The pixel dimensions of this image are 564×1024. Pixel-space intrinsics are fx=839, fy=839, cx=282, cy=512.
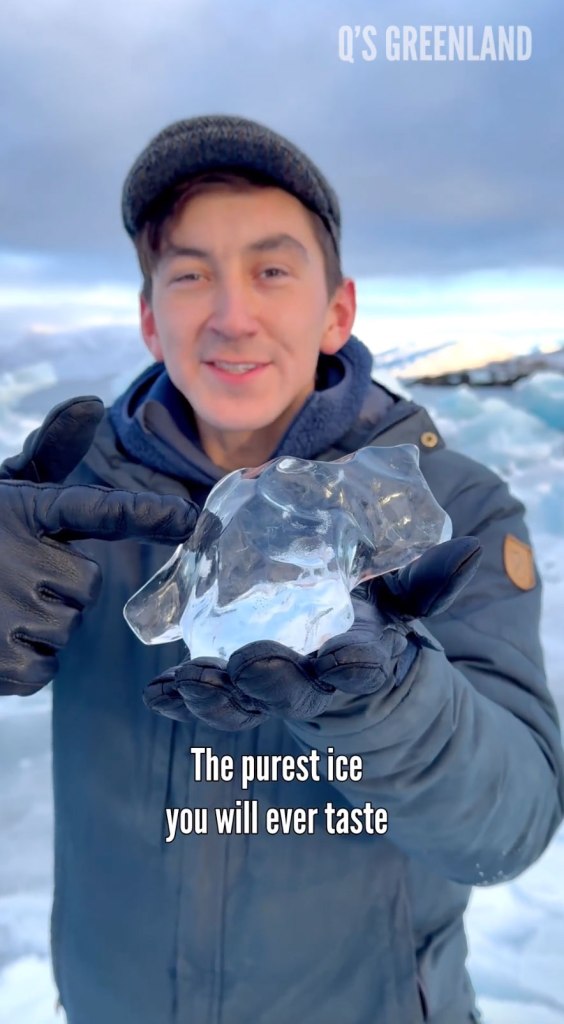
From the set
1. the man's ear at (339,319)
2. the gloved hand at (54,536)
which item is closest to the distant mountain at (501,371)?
the man's ear at (339,319)

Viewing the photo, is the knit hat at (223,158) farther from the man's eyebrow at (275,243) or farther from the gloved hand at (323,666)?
the gloved hand at (323,666)

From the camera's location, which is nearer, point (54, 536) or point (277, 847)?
point (54, 536)

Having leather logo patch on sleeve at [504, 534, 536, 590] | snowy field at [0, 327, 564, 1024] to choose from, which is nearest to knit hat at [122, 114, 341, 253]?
leather logo patch on sleeve at [504, 534, 536, 590]

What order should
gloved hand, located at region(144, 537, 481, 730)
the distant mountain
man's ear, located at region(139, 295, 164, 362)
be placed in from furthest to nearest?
the distant mountain
man's ear, located at region(139, 295, 164, 362)
gloved hand, located at region(144, 537, 481, 730)

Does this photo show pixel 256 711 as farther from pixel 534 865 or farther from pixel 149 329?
pixel 534 865

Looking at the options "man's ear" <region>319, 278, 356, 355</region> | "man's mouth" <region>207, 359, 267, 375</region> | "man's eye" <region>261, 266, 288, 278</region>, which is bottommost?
"man's mouth" <region>207, 359, 267, 375</region>

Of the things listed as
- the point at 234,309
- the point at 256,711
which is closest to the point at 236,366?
the point at 234,309

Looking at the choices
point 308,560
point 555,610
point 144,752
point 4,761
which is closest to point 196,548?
point 308,560

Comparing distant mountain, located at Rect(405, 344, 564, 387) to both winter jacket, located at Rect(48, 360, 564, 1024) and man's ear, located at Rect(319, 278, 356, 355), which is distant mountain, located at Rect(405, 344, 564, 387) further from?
winter jacket, located at Rect(48, 360, 564, 1024)
